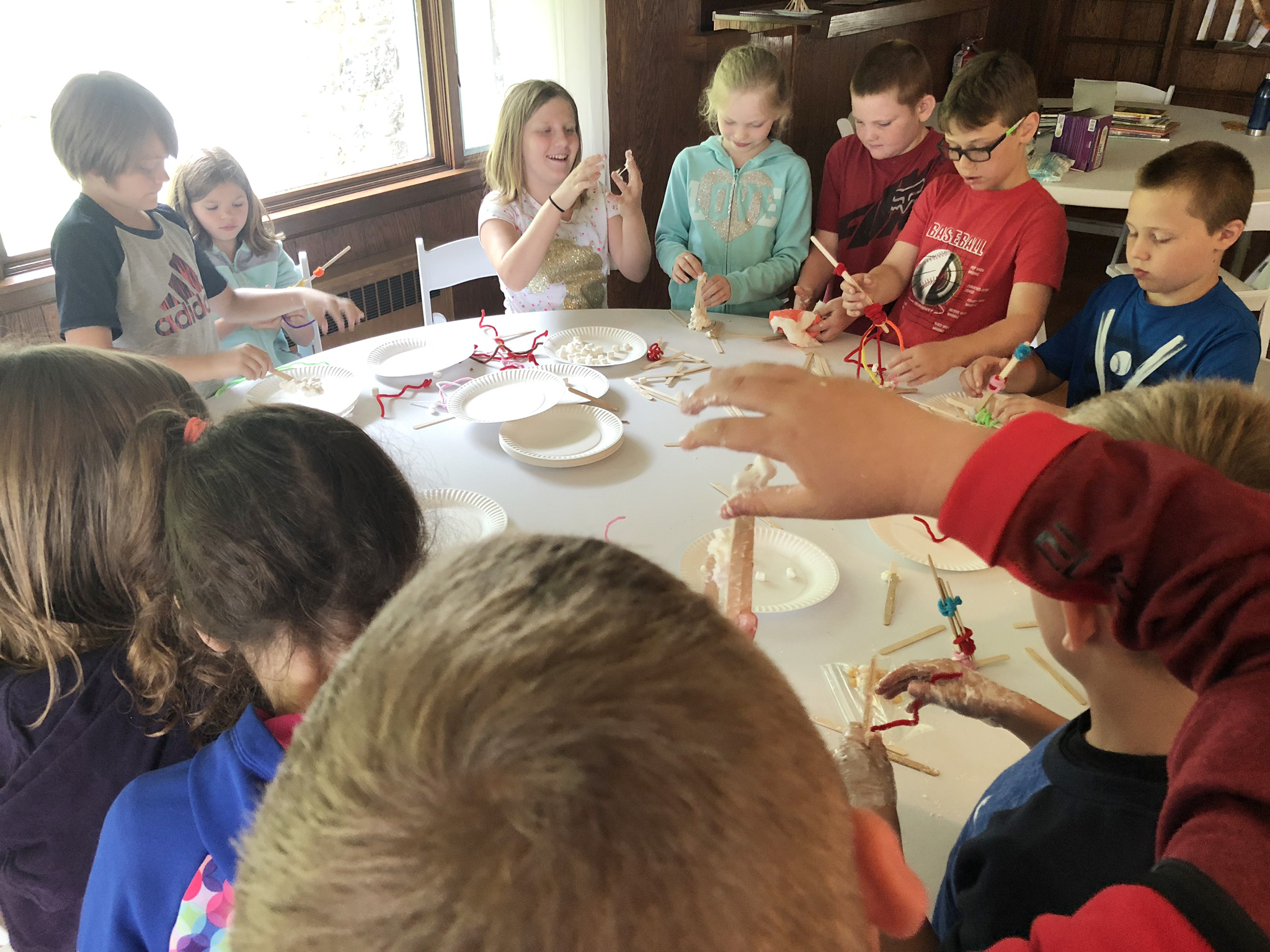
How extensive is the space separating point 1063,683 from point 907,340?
54.2 inches

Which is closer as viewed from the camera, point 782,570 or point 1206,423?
point 1206,423

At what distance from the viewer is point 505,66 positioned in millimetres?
3477

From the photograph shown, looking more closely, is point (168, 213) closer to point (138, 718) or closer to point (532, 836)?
point (138, 718)

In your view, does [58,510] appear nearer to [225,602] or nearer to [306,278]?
[225,602]

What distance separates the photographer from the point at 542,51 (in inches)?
133

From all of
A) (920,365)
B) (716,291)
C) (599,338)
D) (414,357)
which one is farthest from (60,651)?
(716,291)

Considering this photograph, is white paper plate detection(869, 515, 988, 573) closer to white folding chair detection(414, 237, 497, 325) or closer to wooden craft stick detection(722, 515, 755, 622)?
wooden craft stick detection(722, 515, 755, 622)

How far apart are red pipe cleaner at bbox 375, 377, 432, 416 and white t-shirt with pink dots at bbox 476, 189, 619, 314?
0.78m

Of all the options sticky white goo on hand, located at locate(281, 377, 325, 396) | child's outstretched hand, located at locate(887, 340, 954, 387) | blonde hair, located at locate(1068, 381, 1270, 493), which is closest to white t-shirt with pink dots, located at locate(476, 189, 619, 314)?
sticky white goo on hand, located at locate(281, 377, 325, 396)

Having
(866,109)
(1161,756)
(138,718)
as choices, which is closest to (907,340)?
(866,109)

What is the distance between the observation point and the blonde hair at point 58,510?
930 mm

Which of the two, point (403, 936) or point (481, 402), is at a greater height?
point (403, 936)

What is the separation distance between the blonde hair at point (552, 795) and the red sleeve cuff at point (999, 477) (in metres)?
0.25

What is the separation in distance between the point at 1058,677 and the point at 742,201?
1849mm
